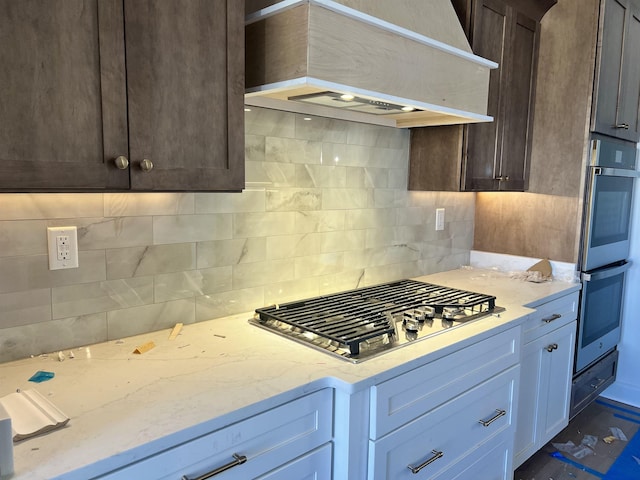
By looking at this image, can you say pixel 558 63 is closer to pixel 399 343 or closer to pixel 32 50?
pixel 399 343

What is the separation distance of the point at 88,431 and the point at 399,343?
947mm

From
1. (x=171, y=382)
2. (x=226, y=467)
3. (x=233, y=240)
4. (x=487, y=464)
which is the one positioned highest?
(x=233, y=240)

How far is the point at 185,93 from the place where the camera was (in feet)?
4.34

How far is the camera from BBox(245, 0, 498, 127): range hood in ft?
4.76

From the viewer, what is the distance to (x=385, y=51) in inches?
63.9

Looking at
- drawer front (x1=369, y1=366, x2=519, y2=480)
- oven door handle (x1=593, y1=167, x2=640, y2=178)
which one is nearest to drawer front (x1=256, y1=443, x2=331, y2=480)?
drawer front (x1=369, y1=366, x2=519, y2=480)

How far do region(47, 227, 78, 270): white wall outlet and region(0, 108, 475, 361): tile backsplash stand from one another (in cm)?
2

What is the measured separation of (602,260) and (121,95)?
2734mm

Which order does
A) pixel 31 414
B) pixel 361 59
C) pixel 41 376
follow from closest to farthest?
pixel 31 414 < pixel 41 376 < pixel 361 59

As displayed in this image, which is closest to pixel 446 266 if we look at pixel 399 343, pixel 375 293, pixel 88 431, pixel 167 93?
pixel 375 293

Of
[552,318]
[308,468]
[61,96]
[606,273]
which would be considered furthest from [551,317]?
[61,96]

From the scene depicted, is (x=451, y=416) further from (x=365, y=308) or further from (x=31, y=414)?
(x=31, y=414)

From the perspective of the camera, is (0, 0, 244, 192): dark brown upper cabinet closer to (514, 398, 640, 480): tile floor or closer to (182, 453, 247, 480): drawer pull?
(182, 453, 247, 480): drawer pull

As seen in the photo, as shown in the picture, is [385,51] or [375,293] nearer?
[385,51]
